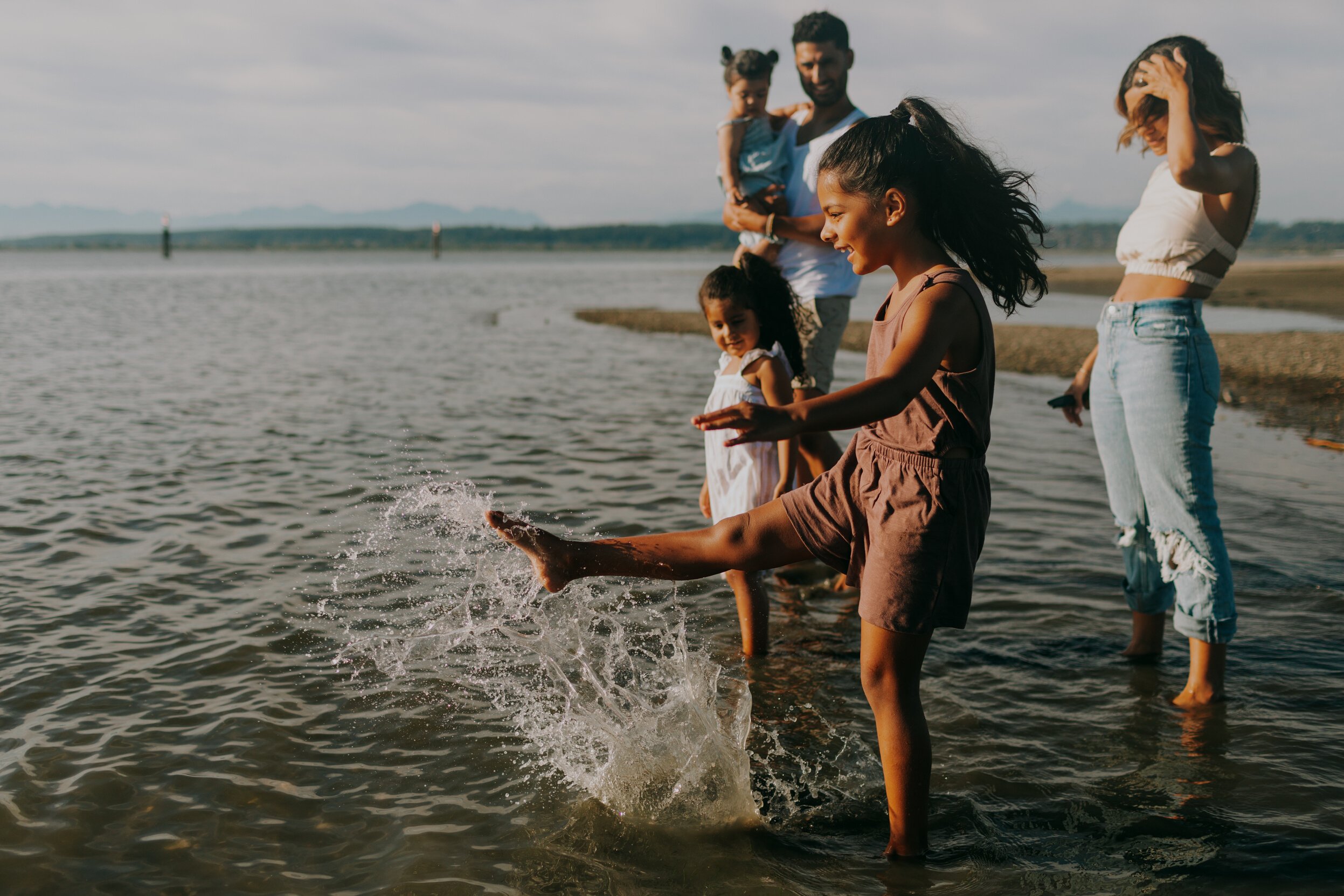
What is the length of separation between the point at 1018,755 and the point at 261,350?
15.5 m

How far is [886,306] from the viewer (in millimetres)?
2775

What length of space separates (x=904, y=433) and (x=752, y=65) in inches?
123

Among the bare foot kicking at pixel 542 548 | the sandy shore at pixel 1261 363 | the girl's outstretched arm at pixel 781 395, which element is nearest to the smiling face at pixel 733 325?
the girl's outstretched arm at pixel 781 395

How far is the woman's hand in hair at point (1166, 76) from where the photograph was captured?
3516 mm

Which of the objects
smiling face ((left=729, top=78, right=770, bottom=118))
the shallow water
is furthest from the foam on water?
smiling face ((left=729, top=78, right=770, bottom=118))

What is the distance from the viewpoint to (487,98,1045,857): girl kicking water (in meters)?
2.52

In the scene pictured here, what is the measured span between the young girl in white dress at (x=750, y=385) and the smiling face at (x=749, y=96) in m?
1.07

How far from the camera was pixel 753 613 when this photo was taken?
Answer: 4391mm

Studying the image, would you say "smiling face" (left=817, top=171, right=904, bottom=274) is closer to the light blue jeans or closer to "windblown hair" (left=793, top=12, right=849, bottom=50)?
the light blue jeans

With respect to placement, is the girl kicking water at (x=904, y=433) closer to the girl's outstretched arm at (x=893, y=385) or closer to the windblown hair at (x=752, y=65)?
the girl's outstretched arm at (x=893, y=385)

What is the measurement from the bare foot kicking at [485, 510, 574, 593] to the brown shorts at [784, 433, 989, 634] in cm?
91

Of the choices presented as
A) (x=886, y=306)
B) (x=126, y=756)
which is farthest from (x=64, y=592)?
(x=886, y=306)

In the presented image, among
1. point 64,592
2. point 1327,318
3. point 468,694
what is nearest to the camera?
point 468,694

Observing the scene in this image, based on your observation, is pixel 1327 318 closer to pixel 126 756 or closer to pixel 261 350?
pixel 261 350
